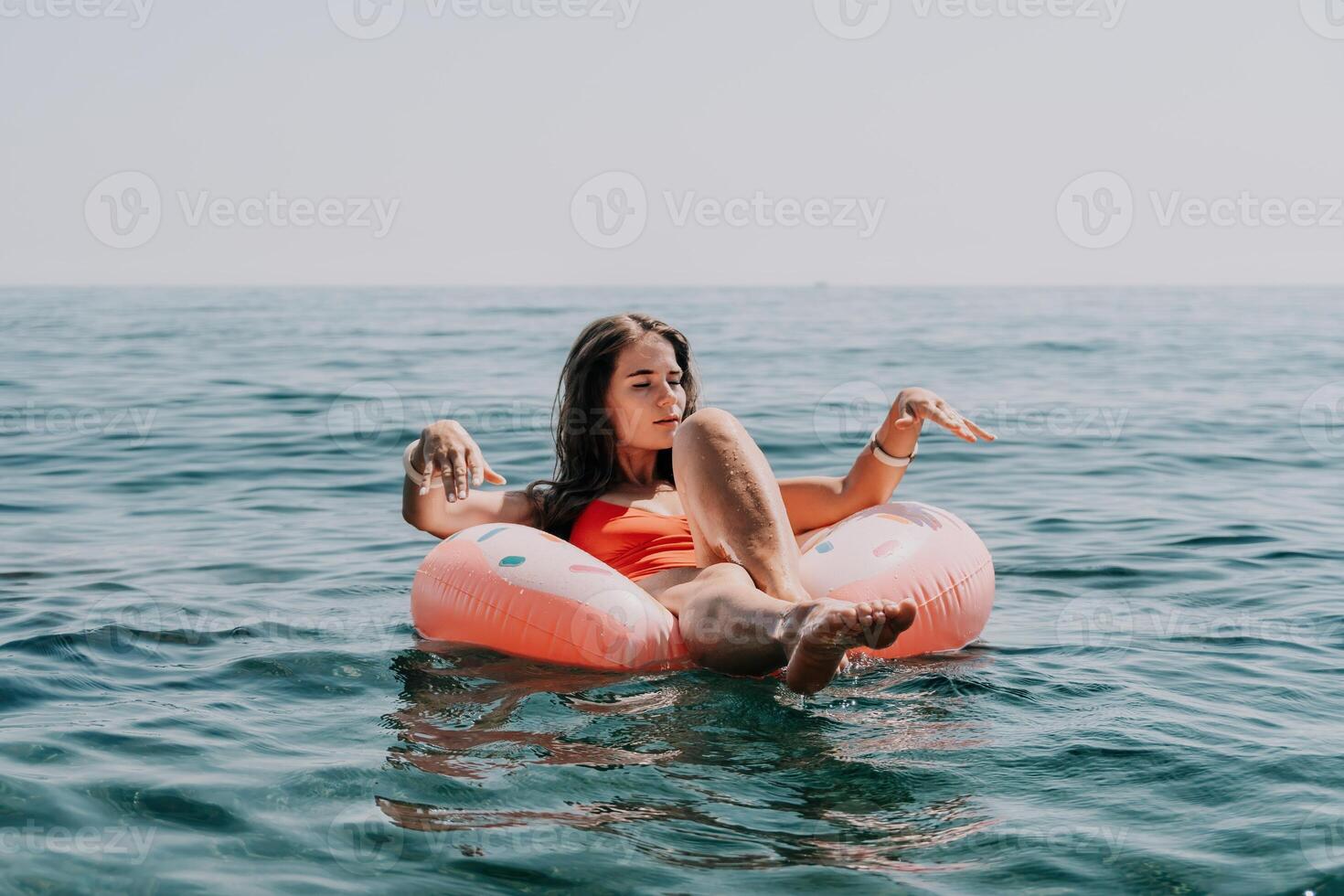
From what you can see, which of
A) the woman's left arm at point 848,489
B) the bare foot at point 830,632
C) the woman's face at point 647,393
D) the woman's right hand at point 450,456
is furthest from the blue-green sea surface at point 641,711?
the woman's face at point 647,393

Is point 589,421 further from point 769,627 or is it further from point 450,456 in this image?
point 769,627

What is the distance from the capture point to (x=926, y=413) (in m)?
4.84

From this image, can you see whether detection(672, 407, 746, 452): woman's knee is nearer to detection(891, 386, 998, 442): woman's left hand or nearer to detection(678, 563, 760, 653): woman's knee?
detection(678, 563, 760, 653): woman's knee

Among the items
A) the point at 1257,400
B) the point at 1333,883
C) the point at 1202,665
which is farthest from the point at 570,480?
the point at 1257,400

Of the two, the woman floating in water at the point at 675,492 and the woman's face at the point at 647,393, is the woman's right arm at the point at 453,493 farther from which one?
the woman's face at the point at 647,393

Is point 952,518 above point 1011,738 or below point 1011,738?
above

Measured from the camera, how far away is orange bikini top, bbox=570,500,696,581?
470 cm

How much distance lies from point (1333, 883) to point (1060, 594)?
3045 mm

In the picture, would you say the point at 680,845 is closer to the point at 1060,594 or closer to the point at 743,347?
the point at 1060,594

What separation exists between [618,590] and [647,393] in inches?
36.3

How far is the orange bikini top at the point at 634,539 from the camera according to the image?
4699 mm

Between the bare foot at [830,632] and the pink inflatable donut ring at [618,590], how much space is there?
0.75 m

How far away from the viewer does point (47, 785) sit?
11.0 ft

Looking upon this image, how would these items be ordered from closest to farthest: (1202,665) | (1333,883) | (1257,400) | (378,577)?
1. (1333,883)
2. (1202,665)
3. (378,577)
4. (1257,400)
